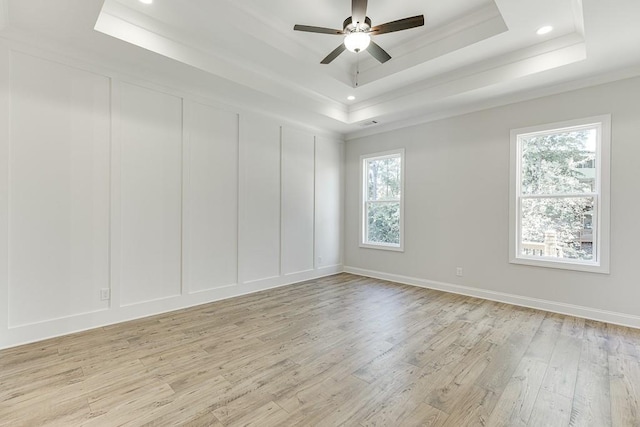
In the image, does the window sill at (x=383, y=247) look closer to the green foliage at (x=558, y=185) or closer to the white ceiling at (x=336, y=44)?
the green foliage at (x=558, y=185)

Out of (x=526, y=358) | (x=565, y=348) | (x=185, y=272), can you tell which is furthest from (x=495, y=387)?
(x=185, y=272)

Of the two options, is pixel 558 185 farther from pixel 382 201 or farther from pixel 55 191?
pixel 55 191

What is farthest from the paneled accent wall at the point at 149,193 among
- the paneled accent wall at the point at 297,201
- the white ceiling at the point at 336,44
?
the paneled accent wall at the point at 297,201

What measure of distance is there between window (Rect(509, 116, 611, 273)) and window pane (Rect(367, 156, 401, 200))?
6.18 feet

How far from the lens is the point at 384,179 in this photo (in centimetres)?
569

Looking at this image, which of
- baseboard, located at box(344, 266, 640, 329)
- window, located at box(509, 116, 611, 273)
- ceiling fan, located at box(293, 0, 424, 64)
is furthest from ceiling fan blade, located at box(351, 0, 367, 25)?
baseboard, located at box(344, 266, 640, 329)

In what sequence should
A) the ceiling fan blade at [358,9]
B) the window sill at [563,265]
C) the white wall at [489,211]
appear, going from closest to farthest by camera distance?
the ceiling fan blade at [358,9]
the white wall at [489,211]
the window sill at [563,265]

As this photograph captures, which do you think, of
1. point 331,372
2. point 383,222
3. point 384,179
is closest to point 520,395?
point 331,372

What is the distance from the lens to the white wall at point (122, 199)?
110 inches

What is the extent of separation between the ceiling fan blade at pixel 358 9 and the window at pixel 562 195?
9.26 feet

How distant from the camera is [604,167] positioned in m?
3.44

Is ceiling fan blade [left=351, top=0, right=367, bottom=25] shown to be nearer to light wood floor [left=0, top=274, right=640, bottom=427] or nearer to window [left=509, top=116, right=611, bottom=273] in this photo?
window [left=509, top=116, right=611, bottom=273]

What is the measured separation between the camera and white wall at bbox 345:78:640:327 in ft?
11.0

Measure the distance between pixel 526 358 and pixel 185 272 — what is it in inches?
150
